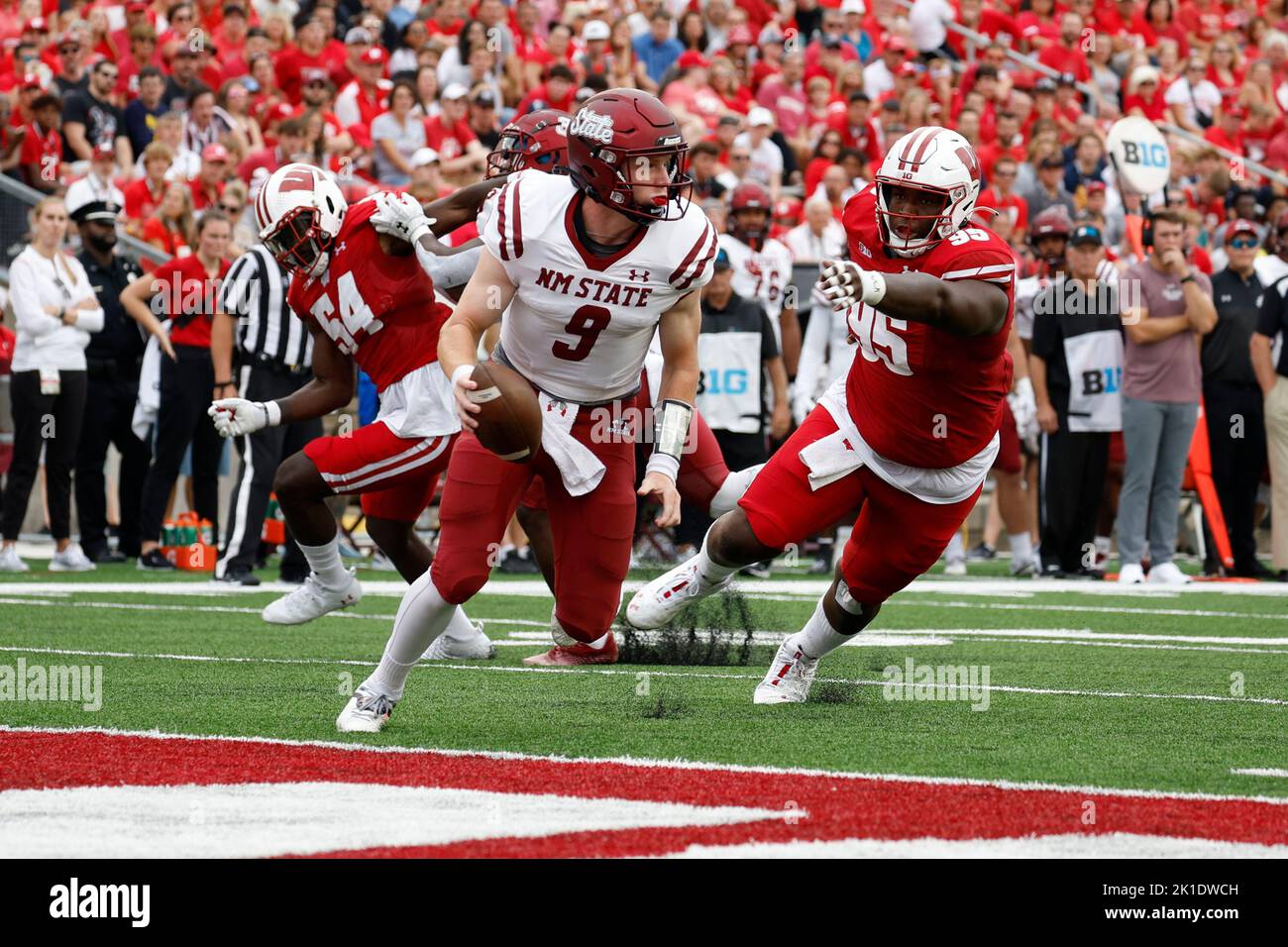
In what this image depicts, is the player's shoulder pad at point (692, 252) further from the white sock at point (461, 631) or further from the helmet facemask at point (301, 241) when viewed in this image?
the helmet facemask at point (301, 241)

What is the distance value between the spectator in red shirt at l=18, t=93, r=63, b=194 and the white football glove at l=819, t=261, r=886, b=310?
10.7m

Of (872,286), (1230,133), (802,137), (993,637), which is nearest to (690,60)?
(802,137)

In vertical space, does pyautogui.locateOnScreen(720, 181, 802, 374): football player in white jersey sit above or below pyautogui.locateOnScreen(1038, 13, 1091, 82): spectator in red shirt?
below

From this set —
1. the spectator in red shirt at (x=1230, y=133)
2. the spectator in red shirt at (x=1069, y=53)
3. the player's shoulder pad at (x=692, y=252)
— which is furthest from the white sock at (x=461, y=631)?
the spectator in red shirt at (x=1069, y=53)

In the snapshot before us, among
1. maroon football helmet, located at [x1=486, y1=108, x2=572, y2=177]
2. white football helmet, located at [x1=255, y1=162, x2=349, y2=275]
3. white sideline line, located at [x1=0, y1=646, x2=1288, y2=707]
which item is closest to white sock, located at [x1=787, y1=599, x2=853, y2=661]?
white sideline line, located at [x1=0, y1=646, x2=1288, y2=707]

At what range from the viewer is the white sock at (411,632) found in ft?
17.7

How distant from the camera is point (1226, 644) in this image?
8.43 metres

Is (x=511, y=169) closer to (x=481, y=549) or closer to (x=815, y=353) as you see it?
(x=481, y=549)

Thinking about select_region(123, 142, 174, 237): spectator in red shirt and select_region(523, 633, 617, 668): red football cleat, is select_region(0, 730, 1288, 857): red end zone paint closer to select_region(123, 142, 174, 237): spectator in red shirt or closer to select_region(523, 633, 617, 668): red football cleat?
select_region(523, 633, 617, 668): red football cleat

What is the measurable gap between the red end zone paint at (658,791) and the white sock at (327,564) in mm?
2433

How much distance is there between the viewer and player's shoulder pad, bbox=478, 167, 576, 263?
5.55 m

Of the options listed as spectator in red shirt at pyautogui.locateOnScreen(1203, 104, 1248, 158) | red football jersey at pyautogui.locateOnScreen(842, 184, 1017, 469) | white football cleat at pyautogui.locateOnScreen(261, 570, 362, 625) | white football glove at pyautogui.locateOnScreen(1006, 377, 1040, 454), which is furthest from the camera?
spectator in red shirt at pyautogui.locateOnScreen(1203, 104, 1248, 158)

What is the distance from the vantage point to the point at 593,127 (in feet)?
17.9
